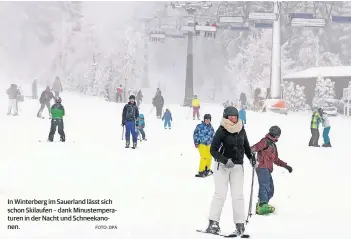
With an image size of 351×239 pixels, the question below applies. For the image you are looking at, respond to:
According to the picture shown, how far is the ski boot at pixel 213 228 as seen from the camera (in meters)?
5.91

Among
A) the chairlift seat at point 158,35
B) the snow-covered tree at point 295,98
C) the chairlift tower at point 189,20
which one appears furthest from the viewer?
the snow-covered tree at point 295,98

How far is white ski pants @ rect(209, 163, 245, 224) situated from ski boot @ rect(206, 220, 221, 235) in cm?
4

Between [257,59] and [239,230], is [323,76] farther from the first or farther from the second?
[239,230]

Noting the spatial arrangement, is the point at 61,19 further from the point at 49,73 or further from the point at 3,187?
the point at 3,187

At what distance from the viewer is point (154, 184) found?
9406mm

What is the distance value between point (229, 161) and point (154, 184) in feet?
12.5

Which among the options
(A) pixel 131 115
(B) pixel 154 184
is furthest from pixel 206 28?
(B) pixel 154 184

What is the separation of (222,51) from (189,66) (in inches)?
738

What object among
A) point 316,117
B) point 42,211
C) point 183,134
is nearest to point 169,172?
point 42,211

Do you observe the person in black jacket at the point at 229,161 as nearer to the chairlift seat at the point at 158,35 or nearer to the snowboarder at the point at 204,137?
the snowboarder at the point at 204,137

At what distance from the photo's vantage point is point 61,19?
2202 inches

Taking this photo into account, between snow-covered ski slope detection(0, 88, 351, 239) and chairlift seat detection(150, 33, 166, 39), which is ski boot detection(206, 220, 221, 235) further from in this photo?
chairlift seat detection(150, 33, 166, 39)

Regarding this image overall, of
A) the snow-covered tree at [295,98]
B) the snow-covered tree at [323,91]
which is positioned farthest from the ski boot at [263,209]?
the snow-covered tree at [295,98]

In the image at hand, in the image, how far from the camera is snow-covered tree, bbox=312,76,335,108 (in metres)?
38.1
